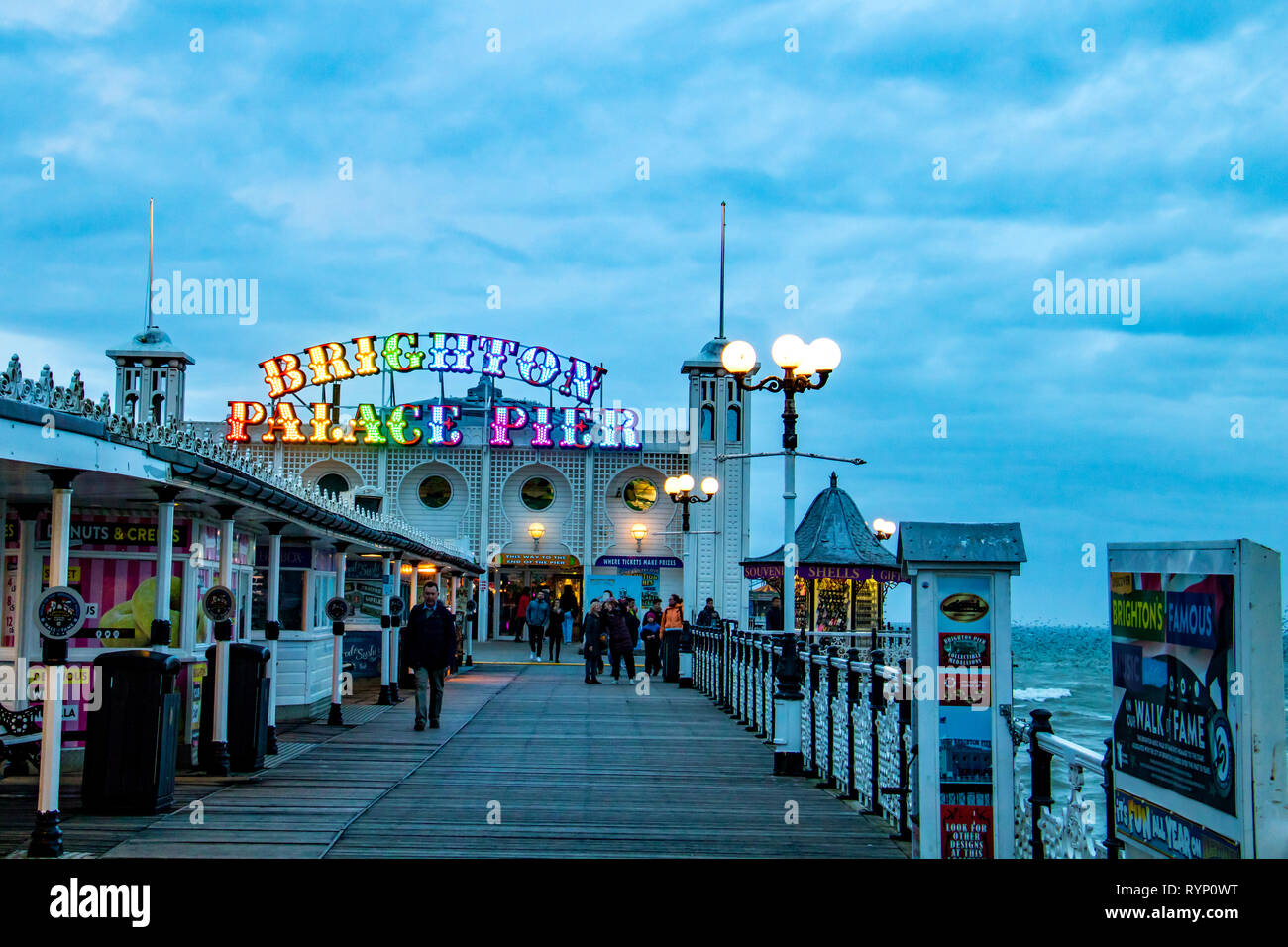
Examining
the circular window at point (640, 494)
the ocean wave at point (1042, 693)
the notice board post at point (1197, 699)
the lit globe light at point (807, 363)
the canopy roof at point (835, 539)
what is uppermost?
the circular window at point (640, 494)

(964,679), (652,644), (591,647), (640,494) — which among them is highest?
(640,494)

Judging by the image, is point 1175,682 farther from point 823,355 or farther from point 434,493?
point 434,493

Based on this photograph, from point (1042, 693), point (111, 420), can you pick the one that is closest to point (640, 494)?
point (111, 420)

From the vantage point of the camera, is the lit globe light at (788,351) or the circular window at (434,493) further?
the circular window at (434,493)

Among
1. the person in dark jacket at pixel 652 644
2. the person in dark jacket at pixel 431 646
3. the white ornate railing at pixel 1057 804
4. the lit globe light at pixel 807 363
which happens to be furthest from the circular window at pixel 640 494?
the white ornate railing at pixel 1057 804

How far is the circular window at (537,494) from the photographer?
40.5 meters

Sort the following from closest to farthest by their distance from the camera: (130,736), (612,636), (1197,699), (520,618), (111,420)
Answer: (1197,699) → (111,420) → (130,736) → (612,636) → (520,618)

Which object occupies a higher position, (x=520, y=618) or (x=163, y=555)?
(x=163, y=555)

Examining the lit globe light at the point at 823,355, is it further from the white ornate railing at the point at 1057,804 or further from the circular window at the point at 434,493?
the circular window at the point at 434,493

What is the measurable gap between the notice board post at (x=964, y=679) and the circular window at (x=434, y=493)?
116 feet

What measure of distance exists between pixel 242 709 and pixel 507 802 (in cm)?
306

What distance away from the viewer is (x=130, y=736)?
8.77 m

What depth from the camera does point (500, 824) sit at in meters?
8.49
